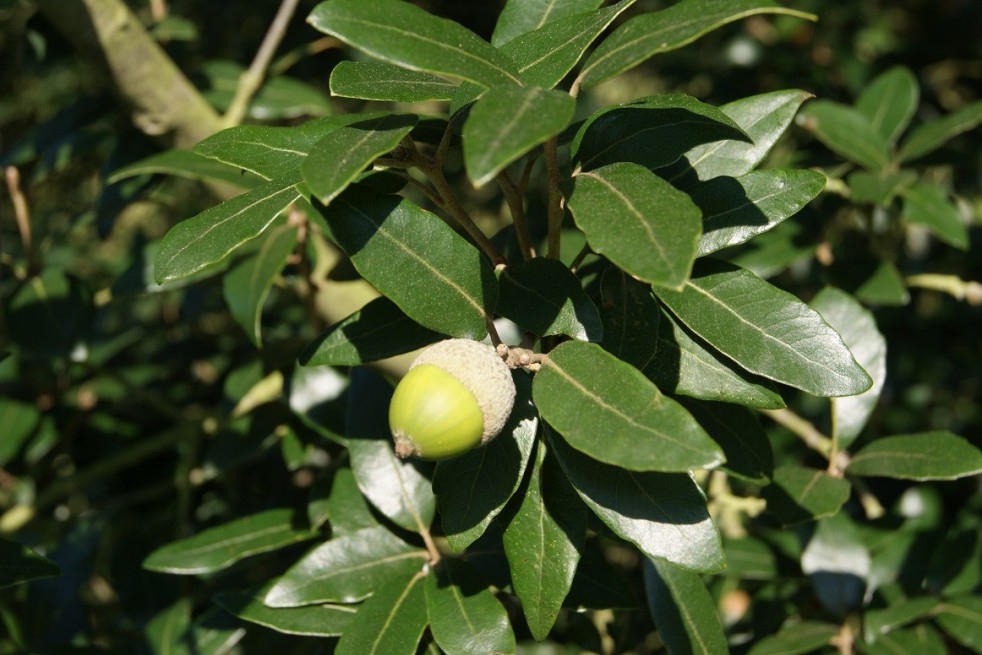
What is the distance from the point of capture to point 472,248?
756 mm

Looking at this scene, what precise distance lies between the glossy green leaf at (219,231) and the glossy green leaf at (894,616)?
83 cm

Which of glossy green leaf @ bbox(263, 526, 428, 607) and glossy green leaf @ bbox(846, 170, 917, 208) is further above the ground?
glossy green leaf @ bbox(846, 170, 917, 208)

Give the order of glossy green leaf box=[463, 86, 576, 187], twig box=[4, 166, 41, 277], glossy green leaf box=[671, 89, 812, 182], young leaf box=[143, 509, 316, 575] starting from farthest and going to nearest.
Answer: twig box=[4, 166, 41, 277]
young leaf box=[143, 509, 316, 575]
glossy green leaf box=[671, 89, 812, 182]
glossy green leaf box=[463, 86, 576, 187]

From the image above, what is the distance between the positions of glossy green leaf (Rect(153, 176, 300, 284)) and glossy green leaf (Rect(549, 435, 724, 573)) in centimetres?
28

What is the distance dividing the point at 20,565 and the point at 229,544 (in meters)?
0.21

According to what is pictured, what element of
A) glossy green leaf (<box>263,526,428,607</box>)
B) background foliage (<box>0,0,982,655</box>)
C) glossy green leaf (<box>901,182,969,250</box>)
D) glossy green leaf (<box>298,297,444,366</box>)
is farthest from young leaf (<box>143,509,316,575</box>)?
glossy green leaf (<box>901,182,969,250</box>)

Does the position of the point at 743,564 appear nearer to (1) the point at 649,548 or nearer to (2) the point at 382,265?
(1) the point at 649,548

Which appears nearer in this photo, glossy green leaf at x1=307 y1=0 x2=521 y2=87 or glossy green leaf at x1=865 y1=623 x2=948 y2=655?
glossy green leaf at x1=307 y1=0 x2=521 y2=87

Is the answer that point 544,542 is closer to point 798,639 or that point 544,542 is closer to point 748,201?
point 748,201

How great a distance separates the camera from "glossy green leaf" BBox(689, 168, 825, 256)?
0.75m

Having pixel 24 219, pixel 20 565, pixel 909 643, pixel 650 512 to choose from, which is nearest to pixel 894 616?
pixel 909 643

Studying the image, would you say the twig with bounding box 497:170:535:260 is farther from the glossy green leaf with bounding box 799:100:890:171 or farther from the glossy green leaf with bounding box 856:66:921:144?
the glossy green leaf with bounding box 856:66:921:144

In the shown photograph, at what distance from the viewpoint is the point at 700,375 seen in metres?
0.76

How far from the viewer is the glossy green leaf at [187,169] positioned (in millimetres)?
1142
